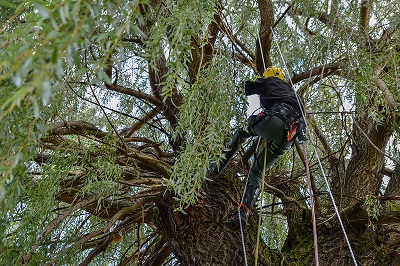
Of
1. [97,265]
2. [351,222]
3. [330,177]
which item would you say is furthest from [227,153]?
[97,265]

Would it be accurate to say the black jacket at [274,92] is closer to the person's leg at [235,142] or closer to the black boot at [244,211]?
the person's leg at [235,142]

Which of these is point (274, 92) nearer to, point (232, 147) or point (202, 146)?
point (232, 147)

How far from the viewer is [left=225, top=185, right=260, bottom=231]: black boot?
210 centimetres

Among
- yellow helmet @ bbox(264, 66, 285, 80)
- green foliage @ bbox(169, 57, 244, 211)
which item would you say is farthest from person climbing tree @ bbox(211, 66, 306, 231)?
green foliage @ bbox(169, 57, 244, 211)

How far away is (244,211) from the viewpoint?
2117 mm

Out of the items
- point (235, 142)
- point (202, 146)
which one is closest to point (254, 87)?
point (235, 142)

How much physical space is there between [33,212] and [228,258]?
859 millimetres

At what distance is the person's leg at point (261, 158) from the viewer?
211 centimetres

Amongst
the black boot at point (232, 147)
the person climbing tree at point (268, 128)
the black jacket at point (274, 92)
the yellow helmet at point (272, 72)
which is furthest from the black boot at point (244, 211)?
the yellow helmet at point (272, 72)

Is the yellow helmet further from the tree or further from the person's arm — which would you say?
the person's arm

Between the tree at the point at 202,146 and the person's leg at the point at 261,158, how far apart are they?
0.09m

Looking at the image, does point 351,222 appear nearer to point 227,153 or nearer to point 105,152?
point 227,153

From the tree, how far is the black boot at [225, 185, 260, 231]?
2.4 inches

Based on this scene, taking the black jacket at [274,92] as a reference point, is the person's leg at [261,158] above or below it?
below
